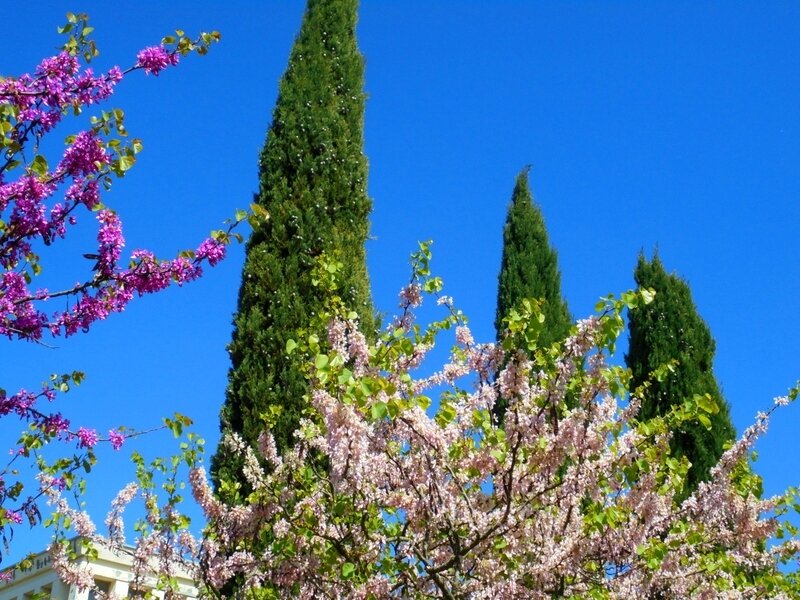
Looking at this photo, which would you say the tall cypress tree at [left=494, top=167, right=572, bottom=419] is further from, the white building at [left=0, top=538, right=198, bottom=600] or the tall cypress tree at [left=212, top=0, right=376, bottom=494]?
the white building at [left=0, top=538, right=198, bottom=600]

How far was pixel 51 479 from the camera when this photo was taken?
5820 mm

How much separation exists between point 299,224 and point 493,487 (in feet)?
15.2

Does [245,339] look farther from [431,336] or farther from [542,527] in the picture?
[542,527]

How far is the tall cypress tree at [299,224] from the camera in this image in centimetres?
805

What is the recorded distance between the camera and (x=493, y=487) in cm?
527

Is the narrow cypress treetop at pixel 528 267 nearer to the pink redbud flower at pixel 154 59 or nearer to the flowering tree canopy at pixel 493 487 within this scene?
the flowering tree canopy at pixel 493 487

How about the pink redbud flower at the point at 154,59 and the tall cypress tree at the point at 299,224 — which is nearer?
the pink redbud flower at the point at 154,59

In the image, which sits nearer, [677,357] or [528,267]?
[677,357]

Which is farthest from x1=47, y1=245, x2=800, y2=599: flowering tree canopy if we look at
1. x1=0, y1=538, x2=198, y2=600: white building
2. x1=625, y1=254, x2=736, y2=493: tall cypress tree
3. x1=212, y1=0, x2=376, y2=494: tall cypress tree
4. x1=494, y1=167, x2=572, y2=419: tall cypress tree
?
x1=0, y1=538, x2=198, y2=600: white building

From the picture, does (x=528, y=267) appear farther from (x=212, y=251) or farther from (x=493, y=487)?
(x=212, y=251)

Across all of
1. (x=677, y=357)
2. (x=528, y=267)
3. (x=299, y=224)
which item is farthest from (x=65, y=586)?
(x=677, y=357)

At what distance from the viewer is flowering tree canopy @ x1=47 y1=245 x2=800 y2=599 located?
14.1 ft

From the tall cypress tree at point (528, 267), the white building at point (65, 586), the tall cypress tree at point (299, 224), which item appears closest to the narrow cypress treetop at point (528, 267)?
the tall cypress tree at point (528, 267)

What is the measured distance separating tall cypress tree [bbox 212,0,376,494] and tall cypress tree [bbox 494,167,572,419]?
13.9ft
